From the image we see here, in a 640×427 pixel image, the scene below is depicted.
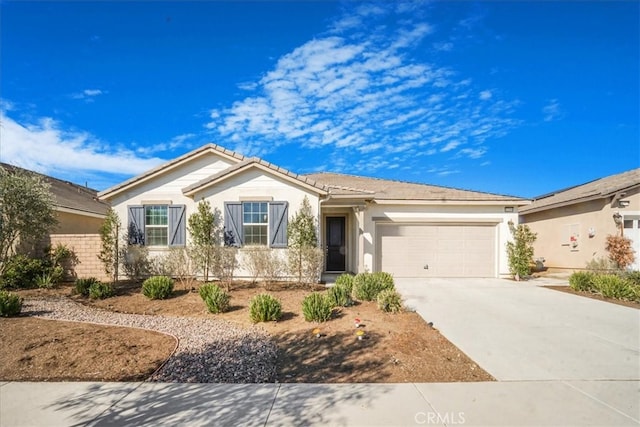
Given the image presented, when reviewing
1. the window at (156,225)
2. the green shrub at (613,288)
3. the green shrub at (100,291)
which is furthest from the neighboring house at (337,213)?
the green shrub at (613,288)

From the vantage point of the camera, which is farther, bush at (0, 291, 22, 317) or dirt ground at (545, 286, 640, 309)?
dirt ground at (545, 286, 640, 309)

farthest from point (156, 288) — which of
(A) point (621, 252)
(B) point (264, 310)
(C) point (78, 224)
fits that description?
(A) point (621, 252)

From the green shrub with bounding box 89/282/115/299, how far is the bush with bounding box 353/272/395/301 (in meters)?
6.72

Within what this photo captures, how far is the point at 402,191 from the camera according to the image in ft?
44.4

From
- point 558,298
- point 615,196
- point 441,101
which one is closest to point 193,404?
point 558,298

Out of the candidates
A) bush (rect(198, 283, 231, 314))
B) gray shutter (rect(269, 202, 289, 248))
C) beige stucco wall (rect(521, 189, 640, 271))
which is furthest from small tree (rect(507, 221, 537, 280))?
bush (rect(198, 283, 231, 314))

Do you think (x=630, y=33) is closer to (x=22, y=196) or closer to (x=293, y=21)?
(x=293, y=21)

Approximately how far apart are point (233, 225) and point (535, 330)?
883 cm

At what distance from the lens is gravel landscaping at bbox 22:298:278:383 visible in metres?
4.25

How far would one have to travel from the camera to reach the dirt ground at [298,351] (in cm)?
421

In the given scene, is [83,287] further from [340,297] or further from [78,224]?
[78,224]

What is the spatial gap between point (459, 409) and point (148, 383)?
373cm

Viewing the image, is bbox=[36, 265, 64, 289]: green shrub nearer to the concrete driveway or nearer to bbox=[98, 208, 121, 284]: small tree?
bbox=[98, 208, 121, 284]: small tree

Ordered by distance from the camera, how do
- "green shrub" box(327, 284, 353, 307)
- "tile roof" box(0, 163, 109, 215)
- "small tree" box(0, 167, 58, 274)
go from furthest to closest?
1. "tile roof" box(0, 163, 109, 215)
2. "small tree" box(0, 167, 58, 274)
3. "green shrub" box(327, 284, 353, 307)
